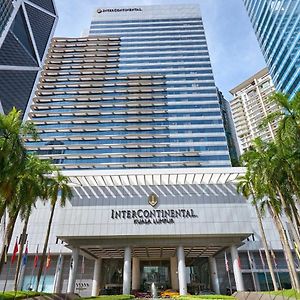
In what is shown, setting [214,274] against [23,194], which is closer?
[23,194]

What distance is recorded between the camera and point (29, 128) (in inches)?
912

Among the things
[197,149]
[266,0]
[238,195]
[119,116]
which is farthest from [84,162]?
[266,0]

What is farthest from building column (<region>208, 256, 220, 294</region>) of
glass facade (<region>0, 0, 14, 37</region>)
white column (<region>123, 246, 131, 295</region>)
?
glass facade (<region>0, 0, 14, 37</region>)

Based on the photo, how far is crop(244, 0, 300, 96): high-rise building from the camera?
84.9 metres

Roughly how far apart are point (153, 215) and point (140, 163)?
58.1 metres

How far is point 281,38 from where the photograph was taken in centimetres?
9194

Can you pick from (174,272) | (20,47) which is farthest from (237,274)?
(20,47)

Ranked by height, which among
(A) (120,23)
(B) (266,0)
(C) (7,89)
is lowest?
(C) (7,89)

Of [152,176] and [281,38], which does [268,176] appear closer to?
[152,176]

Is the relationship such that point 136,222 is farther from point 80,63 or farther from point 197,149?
point 80,63

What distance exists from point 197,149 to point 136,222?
2543 inches

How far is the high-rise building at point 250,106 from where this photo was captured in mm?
153375

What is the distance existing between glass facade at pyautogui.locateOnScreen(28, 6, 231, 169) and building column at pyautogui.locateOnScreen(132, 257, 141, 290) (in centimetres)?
4347

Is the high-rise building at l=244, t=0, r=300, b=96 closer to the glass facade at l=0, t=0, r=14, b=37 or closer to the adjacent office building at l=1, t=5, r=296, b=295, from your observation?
the adjacent office building at l=1, t=5, r=296, b=295
